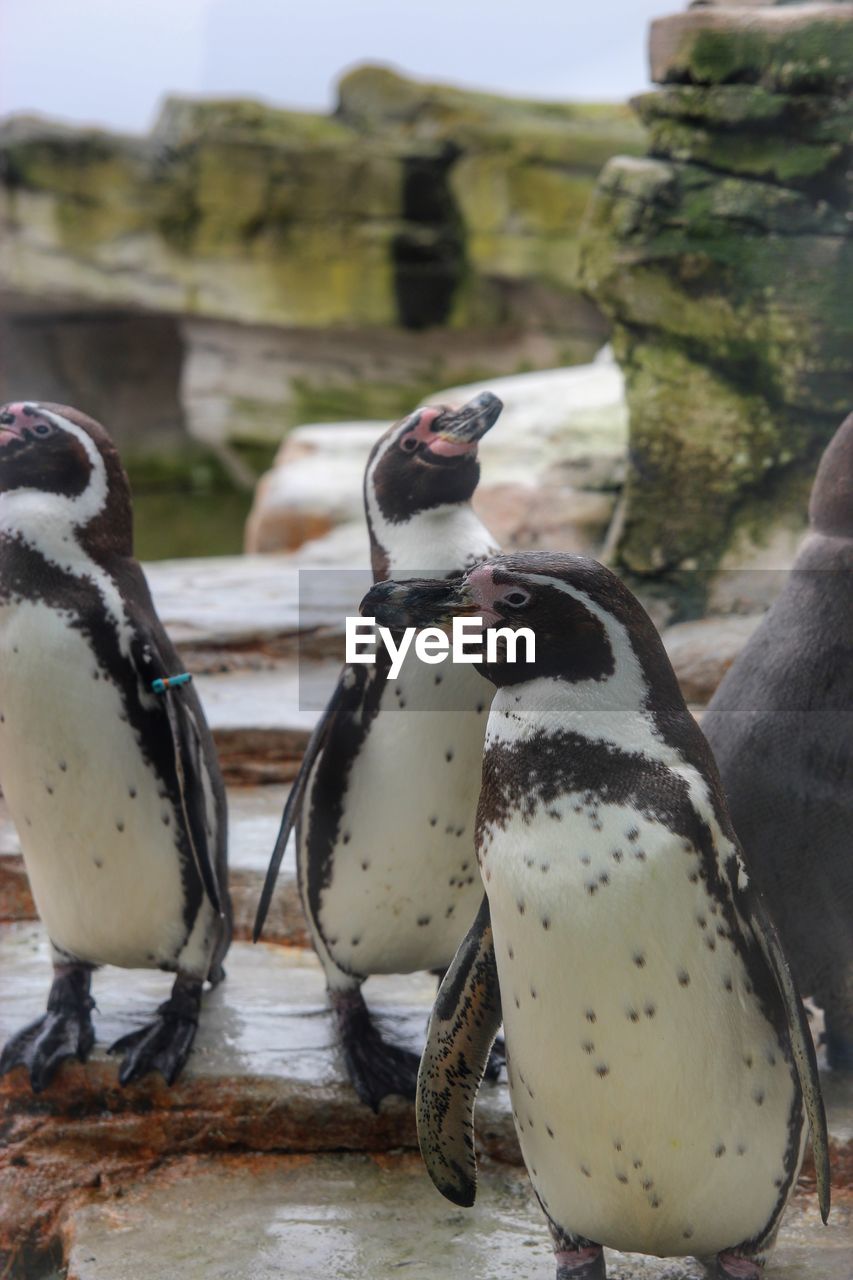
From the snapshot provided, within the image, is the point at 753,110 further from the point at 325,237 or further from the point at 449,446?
the point at 325,237

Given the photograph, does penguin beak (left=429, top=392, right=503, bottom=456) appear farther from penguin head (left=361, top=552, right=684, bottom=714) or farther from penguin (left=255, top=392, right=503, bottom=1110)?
penguin head (left=361, top=552, right=684, bottom=714)

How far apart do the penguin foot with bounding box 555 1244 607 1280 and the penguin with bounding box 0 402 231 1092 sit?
0.69 metres

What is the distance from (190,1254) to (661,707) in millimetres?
932

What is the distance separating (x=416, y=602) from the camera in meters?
1.47

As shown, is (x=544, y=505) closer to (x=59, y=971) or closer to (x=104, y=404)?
(x=59, y=971)

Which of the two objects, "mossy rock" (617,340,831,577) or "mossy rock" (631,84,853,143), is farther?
"mossy rock" (617,340,831,577)

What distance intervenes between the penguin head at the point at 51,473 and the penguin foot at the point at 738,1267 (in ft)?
3.88

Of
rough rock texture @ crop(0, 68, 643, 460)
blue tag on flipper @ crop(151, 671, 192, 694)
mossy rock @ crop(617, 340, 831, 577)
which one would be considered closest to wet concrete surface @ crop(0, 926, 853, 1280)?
blue tag on flipper @ crop(151, 671, 192, 694)

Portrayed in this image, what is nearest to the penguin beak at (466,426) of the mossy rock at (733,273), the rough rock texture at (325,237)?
the mossy rock at (733,273)

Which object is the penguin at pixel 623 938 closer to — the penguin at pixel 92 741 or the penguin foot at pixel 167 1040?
the penguin at pixel 92 741

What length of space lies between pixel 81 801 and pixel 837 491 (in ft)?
3.68

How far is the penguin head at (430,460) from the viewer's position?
1.92m

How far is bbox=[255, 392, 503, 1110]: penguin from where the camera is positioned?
1.90 m

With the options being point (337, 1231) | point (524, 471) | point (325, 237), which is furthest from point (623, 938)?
point (325, 237)
